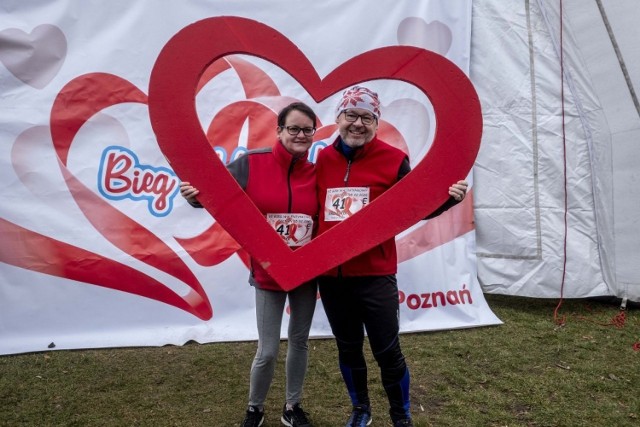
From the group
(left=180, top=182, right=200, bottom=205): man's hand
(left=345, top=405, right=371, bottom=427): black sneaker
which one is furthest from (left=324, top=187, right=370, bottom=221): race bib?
(left=345, top=405, right=371, bottom=427): black sneaker

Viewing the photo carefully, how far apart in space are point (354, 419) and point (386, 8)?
9.11ft

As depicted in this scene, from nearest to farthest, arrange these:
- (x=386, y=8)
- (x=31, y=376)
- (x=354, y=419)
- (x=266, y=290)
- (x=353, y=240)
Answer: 1. (x=353, y=240)
2. (x=266, y=290)
3. (x=354, y=419)
4. (x=31, y=376)
5. (x=386, y=8)

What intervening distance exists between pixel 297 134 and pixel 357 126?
231mm

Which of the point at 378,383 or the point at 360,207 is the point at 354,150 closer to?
the point at 360,207

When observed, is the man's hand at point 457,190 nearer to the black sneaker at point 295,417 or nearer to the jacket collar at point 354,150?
the jacket collar at point 354,150

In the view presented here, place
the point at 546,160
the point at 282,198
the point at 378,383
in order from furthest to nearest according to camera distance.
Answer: the point at 546,160 < the point at 378,383 < the point at 282,198

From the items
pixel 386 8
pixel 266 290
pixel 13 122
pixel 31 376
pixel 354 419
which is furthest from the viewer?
pixel 386 8

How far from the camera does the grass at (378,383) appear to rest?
7.97ft

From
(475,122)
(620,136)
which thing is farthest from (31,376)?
(620,136)

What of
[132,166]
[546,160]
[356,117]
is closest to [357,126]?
[356,117]

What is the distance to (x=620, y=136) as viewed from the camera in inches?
156

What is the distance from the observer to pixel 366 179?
1991 millimetres

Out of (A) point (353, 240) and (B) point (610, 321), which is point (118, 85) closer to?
(A) point (353, 240)

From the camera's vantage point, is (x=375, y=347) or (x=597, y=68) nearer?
(x=375, y=347)
